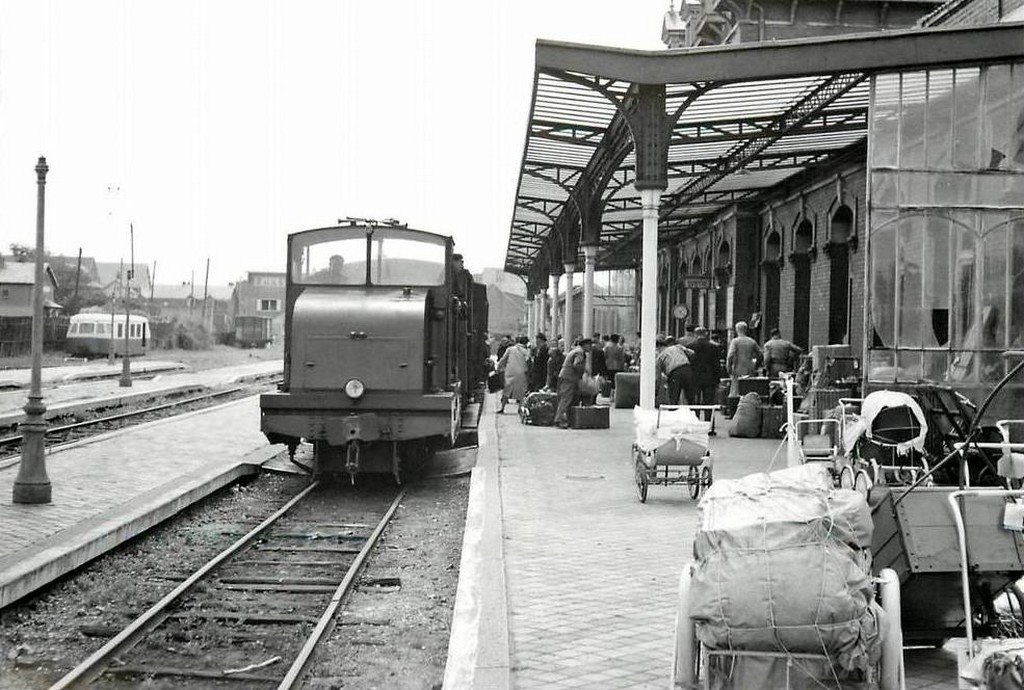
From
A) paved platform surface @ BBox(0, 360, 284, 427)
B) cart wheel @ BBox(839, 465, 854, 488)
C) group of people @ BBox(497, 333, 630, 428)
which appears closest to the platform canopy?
group of people @ BBox(497, 333, 630, 428)

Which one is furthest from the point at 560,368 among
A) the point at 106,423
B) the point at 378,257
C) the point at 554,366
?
the point at 378,257

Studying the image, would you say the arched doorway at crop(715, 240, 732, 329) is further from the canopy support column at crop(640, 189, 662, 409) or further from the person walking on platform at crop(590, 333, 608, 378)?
the canopy support column at crop(640, 189, 662, 409)


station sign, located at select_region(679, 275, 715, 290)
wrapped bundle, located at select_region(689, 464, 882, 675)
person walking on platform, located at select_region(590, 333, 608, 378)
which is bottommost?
wrapped bundle, located at select_region(689, 464, 882, 675)

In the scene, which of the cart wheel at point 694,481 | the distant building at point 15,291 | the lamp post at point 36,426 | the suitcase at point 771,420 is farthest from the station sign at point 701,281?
the distant building at point 15,291

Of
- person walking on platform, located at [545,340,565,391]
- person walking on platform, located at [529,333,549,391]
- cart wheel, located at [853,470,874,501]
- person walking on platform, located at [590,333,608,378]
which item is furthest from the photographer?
person walking on platform, located at [590,333,608,378]

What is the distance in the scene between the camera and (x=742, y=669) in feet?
13.3

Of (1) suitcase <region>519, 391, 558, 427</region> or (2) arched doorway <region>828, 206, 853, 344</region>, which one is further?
(2) arched doorway <region>828, 206, 853, 344</region>

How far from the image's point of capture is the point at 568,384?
62.4 ft

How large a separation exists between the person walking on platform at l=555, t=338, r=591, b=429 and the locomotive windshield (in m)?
5.38

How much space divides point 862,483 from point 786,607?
189cm

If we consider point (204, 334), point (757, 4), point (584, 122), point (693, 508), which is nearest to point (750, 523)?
point (693, 508)

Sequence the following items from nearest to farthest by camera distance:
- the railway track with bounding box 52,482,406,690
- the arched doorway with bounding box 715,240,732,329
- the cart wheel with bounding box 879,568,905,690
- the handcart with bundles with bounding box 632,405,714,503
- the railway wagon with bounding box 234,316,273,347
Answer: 1. the cart wheel with bounding box 879,568,905,690
2. the railway track with bounding box 52,482,406,690
3. the handcart with bundles with bounding box 632,405,714,503
4. the arched doorway with bounding box 715,240,732,329
5. the railway wagon with bounding box 234,316,273,347

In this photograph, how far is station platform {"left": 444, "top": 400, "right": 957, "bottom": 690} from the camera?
5500mm

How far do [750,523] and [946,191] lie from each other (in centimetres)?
1024
